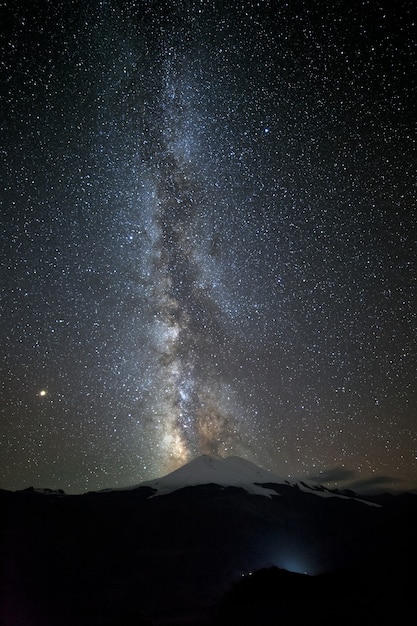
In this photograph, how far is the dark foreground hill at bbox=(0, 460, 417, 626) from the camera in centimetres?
2986

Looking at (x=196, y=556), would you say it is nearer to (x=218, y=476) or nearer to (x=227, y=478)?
(x=227, y=478)

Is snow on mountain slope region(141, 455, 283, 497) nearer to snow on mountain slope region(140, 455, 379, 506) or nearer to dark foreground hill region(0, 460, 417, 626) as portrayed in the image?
snow on mountain slope region(140, 455, 379, 506)

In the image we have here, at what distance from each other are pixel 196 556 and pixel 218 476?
224 ft

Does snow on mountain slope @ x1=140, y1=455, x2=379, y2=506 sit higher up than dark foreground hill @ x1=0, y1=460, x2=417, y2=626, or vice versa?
snow on mountain slope @ x1=140, y1=455, x2=379, y2=506

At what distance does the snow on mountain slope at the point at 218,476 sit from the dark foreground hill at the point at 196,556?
11675mm

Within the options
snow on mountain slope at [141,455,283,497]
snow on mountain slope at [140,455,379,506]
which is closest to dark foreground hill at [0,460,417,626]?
snow on mountain slope at [140,455,379,506]

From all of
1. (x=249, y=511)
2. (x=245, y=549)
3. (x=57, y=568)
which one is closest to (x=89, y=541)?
(x=57, y=568)

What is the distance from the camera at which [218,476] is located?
494 ft

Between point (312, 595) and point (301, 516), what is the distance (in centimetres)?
9684

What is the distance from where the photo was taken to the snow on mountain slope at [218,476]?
446ft

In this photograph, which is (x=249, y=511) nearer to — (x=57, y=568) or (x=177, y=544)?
(x=177, y=544)

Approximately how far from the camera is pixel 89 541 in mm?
87062

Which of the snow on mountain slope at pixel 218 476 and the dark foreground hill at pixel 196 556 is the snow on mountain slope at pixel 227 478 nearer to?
the snow on mountain slope at pixel 218 476

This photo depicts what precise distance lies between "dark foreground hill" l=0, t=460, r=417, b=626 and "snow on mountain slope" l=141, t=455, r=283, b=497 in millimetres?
11675
